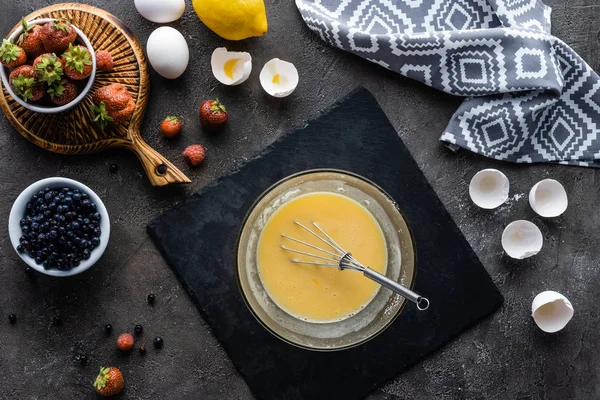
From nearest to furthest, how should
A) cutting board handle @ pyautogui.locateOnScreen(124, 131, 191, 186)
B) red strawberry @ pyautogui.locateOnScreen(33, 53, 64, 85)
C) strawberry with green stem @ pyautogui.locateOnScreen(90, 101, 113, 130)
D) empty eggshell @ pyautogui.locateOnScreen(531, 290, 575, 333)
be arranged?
1. red strawberry @ pyautogui.locateOnScreen(33, 53, 64, 85)
2. strawberry with green stem @ pyautogui.locateOnScreen(90, 101, 113, 130)
3. cutting board handle @ pyautogui.locateOnScreen(124, 131, 191, 186)
4. empty eggshell @ pyautogui.locateOnScreen(531, 290, 575, 333)

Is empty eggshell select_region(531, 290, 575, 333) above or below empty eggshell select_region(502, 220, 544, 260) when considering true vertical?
below

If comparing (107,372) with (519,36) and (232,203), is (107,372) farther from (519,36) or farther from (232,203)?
(519,36)

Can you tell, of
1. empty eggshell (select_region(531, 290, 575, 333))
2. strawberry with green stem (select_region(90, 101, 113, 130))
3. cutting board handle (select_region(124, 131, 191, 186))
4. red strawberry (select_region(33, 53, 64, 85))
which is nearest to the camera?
red strawberry (select_region(33, 53, 64, 85))

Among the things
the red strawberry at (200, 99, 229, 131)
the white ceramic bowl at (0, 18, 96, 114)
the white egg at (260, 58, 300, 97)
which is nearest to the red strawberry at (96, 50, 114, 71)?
the white ceramic bowl at (0, 18, 96, 114)

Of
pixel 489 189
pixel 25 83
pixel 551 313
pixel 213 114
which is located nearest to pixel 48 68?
pixel 25 83

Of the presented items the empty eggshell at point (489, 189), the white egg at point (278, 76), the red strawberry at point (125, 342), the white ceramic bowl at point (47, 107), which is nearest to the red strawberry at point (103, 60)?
the white ceramic bowl at point (47, 107)

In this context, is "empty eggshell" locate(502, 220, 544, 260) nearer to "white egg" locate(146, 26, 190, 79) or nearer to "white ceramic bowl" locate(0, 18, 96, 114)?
"white egg" locate(146, 26, 190, 79)

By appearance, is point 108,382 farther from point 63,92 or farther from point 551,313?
point 551,313
